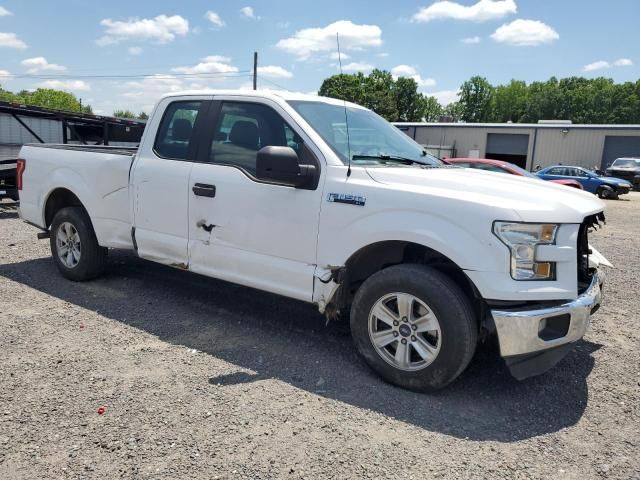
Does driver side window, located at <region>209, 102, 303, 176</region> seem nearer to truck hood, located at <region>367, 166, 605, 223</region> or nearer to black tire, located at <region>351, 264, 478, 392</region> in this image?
truck hood, located at <region>367, 166, 605, 223</region>

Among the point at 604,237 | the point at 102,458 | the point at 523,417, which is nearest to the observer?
A: the point at 102,458

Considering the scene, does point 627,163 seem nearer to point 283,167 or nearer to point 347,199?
point 347,199

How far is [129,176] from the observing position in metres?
5.09

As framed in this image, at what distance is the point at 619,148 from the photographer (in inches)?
1436

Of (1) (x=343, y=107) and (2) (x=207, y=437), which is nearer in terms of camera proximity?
(2) (x=207, y=437)

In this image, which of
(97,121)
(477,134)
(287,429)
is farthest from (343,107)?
(477,134)

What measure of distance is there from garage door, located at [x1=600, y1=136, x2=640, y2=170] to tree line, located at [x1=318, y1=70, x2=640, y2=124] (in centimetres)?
4378

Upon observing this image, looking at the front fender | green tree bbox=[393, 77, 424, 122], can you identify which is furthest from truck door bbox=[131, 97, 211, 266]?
green tree bbox=[393, 77, 424, 122]

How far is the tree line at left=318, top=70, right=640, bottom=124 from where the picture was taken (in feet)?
324

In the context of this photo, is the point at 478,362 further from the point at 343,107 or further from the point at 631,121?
the point at 631,121

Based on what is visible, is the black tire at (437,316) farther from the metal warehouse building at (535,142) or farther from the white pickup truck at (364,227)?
the metal warehouse building at (535,142)

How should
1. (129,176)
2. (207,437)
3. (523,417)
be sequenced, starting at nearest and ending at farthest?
(207,437) < (523,417) < (129,176)

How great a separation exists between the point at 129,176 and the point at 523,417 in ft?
13.0

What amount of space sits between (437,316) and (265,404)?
1.24m
